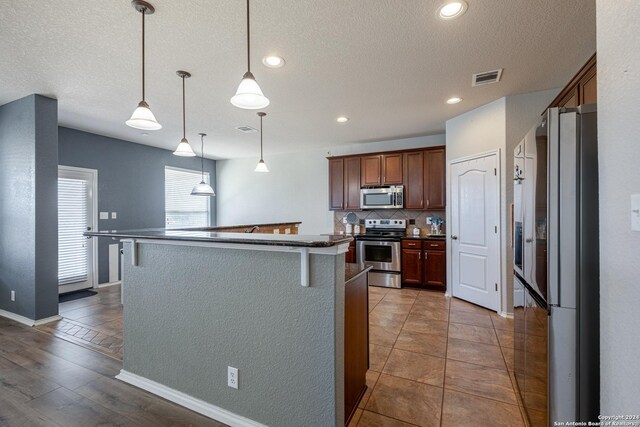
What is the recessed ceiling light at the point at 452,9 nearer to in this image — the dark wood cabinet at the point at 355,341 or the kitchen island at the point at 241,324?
the kitchen island at the point at 241,324

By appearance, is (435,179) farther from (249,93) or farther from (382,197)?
(249,93)

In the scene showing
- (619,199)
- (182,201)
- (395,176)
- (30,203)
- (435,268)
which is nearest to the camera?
(619,199)

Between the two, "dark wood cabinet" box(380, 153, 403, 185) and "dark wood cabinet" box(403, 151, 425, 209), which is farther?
"dark wood cabinet" box(380, 153, 403, 185)

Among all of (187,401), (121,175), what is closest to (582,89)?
(187,401)

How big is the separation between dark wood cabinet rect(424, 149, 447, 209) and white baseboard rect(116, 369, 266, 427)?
409 cm

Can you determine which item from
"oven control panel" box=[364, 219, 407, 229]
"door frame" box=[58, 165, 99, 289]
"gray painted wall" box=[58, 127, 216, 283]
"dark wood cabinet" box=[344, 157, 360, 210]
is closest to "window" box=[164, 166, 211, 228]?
"gray painted wall" box=[58, 127, 216, 283]

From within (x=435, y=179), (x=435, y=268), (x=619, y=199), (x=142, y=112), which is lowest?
(x=435, y=268)

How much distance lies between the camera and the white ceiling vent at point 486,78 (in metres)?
2.81

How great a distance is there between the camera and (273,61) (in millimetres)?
2537

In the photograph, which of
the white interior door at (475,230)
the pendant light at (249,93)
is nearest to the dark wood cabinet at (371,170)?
the white interior door at (475,230)

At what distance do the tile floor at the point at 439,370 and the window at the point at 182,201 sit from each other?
4765 mm

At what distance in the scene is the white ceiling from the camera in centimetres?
Result: 193

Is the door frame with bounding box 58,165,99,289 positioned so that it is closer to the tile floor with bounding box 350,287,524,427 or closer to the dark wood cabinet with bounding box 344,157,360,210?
the dark wood cabinet with bounding box 344,157,360,210

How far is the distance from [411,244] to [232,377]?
3.63 m
